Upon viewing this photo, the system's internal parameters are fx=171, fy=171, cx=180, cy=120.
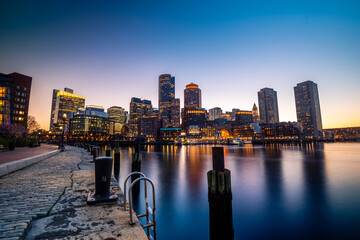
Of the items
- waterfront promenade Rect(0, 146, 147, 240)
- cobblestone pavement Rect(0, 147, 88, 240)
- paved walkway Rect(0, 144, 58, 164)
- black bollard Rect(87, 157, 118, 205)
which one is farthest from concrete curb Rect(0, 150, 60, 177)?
black bollard Rect(87, 157, 118, 205)

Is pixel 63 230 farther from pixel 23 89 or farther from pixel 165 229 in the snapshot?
pixel 23 89

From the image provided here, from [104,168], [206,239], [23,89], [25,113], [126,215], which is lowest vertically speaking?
[206,239]

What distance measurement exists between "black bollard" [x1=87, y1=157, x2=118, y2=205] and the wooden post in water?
146 inches

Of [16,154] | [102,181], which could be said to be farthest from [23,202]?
[16,154]

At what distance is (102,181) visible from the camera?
19.2 feet

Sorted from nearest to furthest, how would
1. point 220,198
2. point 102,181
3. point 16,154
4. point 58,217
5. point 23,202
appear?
1. point 58,217
2. point 23,202
3. point 102,181
4. point 220,198
5. point 16,154

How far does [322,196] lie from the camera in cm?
1342


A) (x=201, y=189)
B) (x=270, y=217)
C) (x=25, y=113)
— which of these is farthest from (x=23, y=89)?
(x=270, y=217)

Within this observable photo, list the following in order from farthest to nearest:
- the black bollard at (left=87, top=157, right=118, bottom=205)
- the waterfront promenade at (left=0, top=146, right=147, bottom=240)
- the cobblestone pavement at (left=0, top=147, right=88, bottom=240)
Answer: the black bollard at (left=87, top=157, right=118, bottom=205) < the cobblestone pavement at (left=0, top=147, right=88, bottom=240) < the waterfront promenade at (left=0, top=146, right=147, bottom=240)

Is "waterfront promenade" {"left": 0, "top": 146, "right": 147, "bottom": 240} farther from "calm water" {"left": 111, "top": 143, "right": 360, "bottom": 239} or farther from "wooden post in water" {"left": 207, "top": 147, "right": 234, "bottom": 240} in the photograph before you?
"calm water" {"left": 111, "top": 143, "right": 360, "bottom": 239}

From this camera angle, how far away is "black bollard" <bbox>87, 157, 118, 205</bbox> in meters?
5.78

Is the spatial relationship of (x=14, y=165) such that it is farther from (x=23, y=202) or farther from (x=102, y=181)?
(x=102, y=181)

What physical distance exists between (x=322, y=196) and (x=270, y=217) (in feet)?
22.5

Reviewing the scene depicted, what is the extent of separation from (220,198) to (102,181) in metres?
4.37
